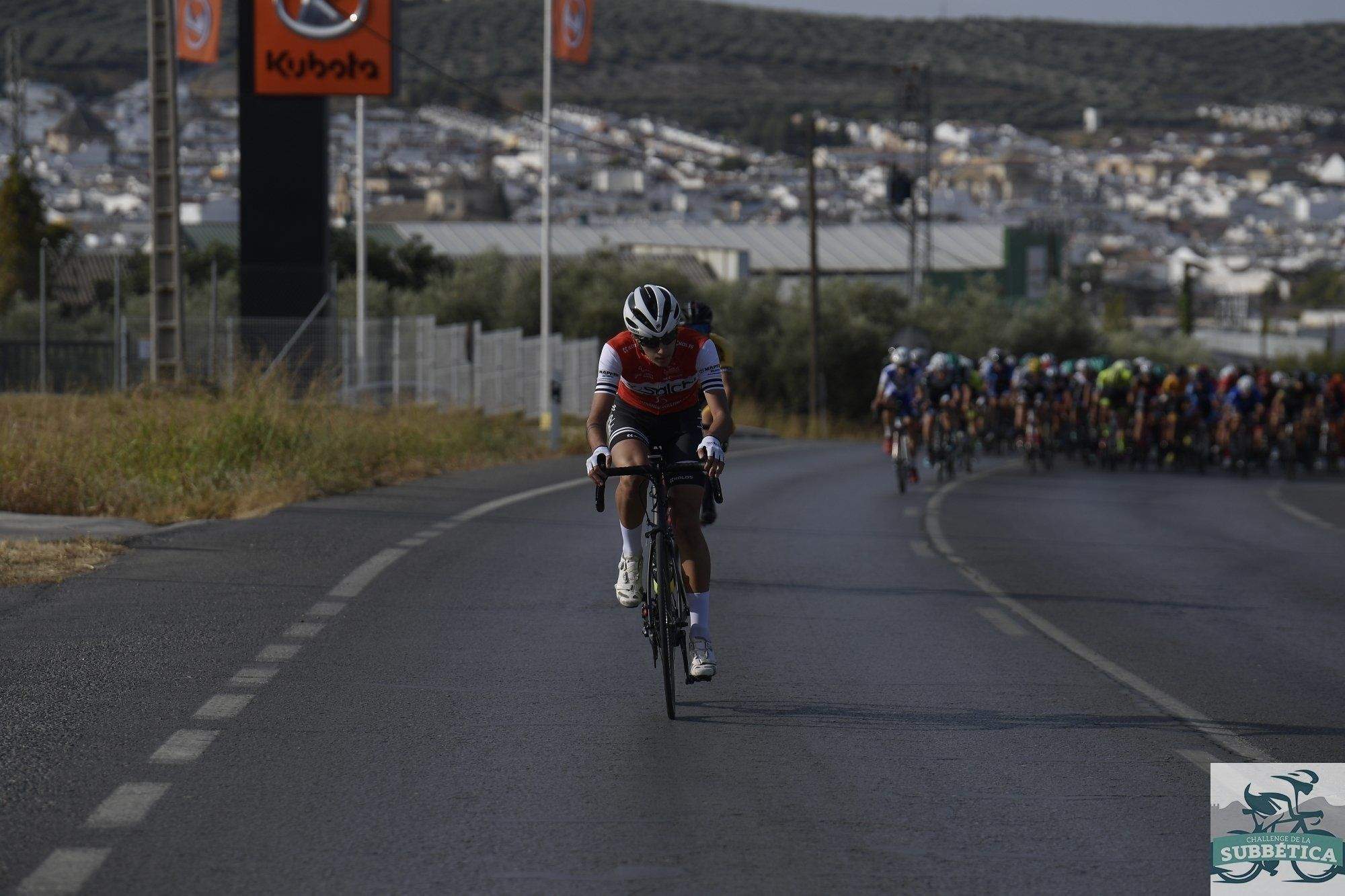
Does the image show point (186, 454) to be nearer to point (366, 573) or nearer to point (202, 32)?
point (366, 573)

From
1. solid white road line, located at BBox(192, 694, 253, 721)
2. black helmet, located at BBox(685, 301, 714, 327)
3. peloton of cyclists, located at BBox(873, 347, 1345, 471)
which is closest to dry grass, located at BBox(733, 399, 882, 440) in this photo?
peloton of cyclists, located at BBox(873, 347, 1345, 471)

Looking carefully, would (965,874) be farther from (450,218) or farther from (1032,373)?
(450,218)

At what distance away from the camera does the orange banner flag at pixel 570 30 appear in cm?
→ 3631

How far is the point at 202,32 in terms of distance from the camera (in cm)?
3538

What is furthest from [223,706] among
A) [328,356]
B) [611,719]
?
[328,356]

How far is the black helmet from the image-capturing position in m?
11.2

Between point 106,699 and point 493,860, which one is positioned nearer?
→ point 493,860

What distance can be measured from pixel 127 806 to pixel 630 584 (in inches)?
124

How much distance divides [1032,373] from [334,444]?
48.6 ft

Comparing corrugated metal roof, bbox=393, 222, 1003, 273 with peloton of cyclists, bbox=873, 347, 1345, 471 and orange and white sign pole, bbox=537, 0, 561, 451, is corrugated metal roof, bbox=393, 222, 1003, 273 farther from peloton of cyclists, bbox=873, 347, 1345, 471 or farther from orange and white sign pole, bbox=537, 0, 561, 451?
peloton of cyclists, bbox=873, 347, 1345, 471

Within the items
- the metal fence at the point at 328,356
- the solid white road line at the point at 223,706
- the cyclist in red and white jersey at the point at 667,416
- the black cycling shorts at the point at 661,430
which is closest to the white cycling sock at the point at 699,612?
the cyclist in red and white jersey at the point at 667,416

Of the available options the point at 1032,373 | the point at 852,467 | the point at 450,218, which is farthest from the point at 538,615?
the point at 450,218

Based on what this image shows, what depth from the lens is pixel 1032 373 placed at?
99.5 ft

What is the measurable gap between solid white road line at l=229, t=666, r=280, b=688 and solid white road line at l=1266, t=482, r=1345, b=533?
13.5 meters
